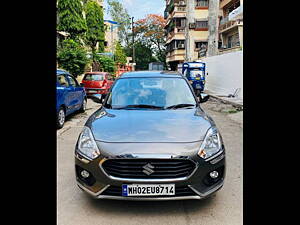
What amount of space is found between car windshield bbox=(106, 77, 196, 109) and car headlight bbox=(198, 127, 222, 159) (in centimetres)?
93

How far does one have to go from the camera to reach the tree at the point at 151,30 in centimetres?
5375

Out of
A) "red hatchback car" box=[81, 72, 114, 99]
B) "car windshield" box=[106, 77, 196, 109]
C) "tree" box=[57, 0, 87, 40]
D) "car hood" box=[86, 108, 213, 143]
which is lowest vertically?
"car hood" box=[86, 108, 213, 143]

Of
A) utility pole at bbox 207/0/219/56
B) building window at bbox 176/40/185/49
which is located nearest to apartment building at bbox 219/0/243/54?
utility pole at bbox 207/0/219/56

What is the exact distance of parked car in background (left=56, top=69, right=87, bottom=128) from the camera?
698 cm

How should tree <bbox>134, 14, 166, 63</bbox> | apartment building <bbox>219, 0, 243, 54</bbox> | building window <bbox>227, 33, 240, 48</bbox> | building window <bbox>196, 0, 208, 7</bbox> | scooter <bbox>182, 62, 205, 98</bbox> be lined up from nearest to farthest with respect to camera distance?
1. scooter <bbox>182, 62, 205, 98</bbox>
2. apartment building <bbox>219, 0, 243, 54</bbox>
3. building window <bbox>227, 33, 240, 48</bbox>
4. building window <bbox>196, 0, 208, 7</bbox>
5. tree <bbox>134, 14, 166, 63</bbox>

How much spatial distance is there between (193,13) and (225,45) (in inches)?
338

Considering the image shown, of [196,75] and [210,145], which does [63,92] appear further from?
[196,75]

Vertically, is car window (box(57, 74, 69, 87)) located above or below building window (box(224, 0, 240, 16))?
below

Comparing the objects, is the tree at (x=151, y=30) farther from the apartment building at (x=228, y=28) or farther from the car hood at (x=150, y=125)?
the car hood at (x=150, y=125)

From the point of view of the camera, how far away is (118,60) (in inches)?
1395

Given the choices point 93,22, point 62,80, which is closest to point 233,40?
point 93,22

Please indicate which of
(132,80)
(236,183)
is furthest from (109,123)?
(236,183)

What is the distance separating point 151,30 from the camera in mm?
54969

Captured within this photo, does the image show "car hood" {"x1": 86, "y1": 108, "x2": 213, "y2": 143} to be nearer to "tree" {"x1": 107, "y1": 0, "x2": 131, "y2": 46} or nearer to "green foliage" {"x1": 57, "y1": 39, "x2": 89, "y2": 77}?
"green foliage" {"x1": 57, "y1": 39, "x2": 89, "y2": 77}
